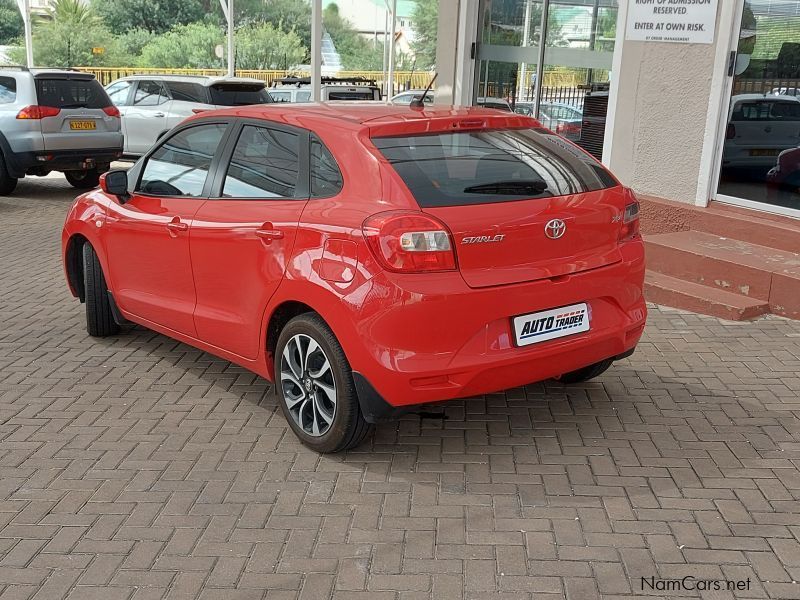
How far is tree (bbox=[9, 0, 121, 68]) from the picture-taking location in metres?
48.5

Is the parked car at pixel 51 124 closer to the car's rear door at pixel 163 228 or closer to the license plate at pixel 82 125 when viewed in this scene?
the license plate at pixel 82 125

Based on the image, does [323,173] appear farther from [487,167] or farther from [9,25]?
[9,25]

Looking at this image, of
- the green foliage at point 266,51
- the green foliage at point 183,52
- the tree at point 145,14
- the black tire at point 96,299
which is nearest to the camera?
the black tire at point 96,299

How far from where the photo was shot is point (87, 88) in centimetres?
1306

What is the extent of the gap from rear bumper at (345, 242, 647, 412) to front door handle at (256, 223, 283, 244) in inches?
29.5

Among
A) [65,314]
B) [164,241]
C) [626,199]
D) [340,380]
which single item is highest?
[626,199]

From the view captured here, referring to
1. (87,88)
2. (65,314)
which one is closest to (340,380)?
(65,314)

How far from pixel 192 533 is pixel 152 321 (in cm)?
217

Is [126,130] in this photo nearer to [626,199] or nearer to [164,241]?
[164,241]

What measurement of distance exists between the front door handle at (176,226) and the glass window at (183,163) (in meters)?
0.18

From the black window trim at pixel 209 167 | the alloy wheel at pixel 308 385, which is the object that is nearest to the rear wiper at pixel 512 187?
the alloy wheel at pixel 308 385

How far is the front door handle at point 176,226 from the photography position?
490cm

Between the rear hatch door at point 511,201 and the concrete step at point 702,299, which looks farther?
the concrete step at point 702,299

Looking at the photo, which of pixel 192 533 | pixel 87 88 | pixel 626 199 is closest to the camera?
pixel 192 533
